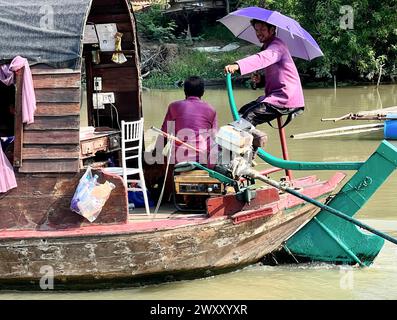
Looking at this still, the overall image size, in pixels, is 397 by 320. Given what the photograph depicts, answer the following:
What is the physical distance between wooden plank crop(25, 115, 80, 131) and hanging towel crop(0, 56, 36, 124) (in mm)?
55

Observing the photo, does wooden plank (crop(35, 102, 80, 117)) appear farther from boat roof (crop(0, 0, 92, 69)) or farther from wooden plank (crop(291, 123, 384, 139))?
wooden plank (crop(291, 123, 384, 139))

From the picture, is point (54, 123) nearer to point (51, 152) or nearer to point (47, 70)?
point (51, 152)

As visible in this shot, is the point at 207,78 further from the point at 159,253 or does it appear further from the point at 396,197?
the point at 159,253

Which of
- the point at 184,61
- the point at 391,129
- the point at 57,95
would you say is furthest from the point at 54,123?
the point at 184,61

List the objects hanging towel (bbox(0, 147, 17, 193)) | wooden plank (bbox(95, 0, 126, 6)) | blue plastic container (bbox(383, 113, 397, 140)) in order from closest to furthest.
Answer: hanging towel (bbox(0, 147, 17, 193)), wooden plank (bbox(95, 0, 126, 6)), blue plastic container (bbox(383, 113, 397, 140))

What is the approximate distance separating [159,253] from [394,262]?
86.8 inches

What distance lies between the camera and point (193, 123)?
5.95 m

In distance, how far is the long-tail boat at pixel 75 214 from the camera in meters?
5.07

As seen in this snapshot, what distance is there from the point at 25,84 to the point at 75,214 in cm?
108

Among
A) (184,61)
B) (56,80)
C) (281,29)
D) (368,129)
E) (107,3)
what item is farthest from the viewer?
(184,61)

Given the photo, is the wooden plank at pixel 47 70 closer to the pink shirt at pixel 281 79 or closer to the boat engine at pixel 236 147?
the boat engine at pixel 236 147

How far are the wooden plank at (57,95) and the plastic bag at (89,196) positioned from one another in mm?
612

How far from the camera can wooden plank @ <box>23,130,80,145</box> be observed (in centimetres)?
520

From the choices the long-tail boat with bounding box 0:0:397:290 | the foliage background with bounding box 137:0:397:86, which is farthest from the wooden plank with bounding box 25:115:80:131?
the foliage background with bounding box 137:0:397:86
